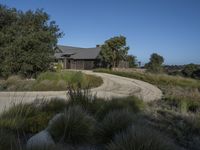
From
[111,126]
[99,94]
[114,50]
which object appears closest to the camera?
[111,126]

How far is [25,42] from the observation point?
18.2m

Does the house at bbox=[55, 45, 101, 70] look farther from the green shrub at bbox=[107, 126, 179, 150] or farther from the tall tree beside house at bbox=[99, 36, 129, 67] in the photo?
the green shrub at bbox=[107, 126, 179, 150]

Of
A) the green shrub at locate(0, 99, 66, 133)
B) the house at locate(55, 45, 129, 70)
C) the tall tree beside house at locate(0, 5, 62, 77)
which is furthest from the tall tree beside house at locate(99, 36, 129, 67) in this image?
the green shrub at locate(0, 99, 66, 133)

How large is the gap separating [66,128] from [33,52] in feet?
50.2

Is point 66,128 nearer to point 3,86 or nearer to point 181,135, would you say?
point 181,135

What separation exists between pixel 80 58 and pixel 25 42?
29.0 m

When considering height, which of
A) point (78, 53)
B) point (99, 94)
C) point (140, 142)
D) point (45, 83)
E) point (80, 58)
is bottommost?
point (99, 94)

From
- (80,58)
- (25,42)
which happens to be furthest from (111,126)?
(80,58)

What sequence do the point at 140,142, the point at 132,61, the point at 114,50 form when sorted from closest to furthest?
the point at 140,142 → the point at 114,50 → the point at 132,61

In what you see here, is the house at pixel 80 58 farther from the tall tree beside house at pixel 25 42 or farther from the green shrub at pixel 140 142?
the green shrub at pixel 140 142

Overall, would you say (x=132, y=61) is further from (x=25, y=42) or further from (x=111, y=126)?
(x=111, y=126)

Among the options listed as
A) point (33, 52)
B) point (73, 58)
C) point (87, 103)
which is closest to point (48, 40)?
point (33, 52)

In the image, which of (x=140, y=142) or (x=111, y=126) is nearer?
(x=140, y=142)

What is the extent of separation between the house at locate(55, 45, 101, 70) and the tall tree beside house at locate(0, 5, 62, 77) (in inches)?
974
